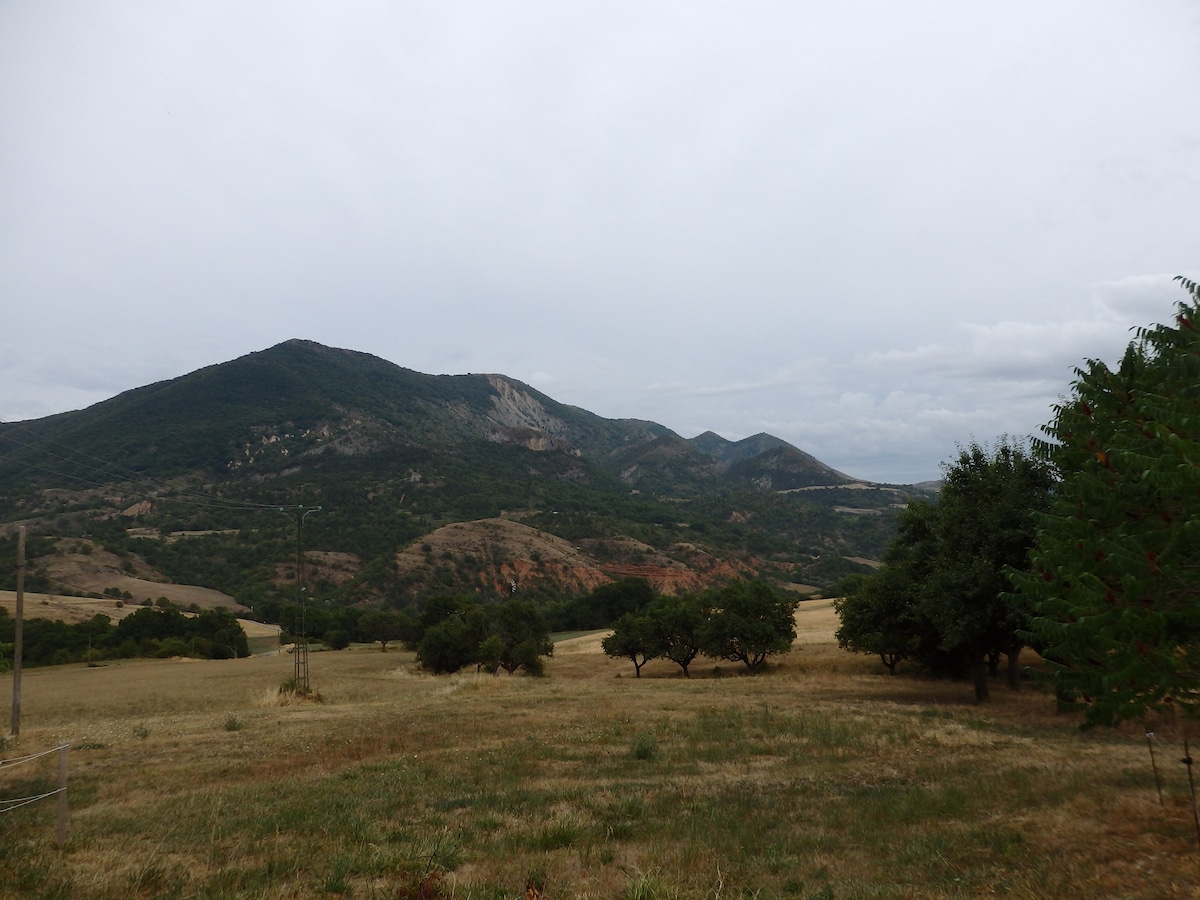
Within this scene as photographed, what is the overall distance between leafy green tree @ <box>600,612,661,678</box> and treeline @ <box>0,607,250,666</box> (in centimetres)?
6219

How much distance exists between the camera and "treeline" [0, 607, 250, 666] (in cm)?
8956

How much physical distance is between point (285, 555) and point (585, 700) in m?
155

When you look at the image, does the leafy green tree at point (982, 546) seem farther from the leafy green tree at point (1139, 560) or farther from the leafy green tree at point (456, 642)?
the leafy green tree at point (456, 642)

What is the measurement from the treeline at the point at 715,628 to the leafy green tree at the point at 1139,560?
43.9 metres

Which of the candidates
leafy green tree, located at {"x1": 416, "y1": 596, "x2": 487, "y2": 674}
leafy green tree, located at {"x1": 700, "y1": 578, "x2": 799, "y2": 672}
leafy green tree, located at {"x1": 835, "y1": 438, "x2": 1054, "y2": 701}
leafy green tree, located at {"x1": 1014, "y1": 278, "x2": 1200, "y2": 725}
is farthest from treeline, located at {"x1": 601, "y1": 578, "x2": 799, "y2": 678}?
leafy green tree, located at {"x1": 1014, "y1": 278, "x2": 1200, "y2": 725}

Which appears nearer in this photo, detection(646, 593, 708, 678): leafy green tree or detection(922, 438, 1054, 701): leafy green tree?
detection(922, 438, 1054, 701): leafy green tree

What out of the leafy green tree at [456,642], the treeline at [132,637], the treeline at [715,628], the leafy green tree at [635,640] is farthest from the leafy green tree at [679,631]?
the treeline at [132,637]

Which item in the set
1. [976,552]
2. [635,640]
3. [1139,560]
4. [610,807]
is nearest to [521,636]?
[635,640]

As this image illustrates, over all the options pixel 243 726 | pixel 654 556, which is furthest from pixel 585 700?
pixel 654 556

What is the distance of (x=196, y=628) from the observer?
Answer: 100 meters

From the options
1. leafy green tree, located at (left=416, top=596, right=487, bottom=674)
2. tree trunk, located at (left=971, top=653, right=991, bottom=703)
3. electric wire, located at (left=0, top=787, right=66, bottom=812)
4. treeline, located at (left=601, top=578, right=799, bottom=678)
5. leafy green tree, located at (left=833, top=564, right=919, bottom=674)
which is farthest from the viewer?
leafy green tree, located at (left=416, top=596, right=487, bottom=674)

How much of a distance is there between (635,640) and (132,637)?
78877 millimetres

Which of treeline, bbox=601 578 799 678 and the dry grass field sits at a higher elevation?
the dry grass field

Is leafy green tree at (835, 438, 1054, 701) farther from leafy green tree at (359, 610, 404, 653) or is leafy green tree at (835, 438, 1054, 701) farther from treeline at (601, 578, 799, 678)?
leafy green tree at (359, 610, 404, 653)
